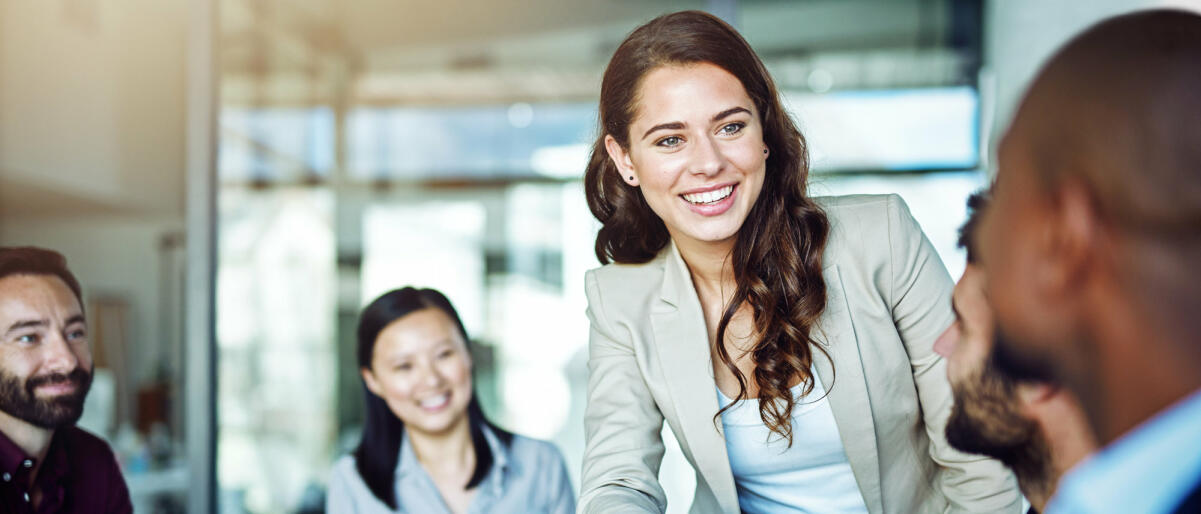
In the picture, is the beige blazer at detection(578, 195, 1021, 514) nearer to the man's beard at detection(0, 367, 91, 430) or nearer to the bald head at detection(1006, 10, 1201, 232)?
the bald head at detection(1006, 10, 1201, 232)

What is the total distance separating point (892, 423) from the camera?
1.80 metres

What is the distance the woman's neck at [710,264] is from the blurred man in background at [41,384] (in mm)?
1273

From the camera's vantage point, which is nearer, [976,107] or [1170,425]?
[1170,425]

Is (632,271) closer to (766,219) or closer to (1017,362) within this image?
(766,219)

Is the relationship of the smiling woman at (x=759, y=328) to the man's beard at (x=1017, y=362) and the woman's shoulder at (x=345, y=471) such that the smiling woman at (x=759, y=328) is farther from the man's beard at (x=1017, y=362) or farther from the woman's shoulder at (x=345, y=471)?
the man's beard at (x=1017, y=362)

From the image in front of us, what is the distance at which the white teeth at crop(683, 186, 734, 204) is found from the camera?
1763 millimetres

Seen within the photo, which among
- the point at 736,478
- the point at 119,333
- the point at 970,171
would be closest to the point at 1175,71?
the point at 736,478

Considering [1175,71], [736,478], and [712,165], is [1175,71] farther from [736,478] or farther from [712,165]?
[736,478]

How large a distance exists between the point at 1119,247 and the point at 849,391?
993 mm

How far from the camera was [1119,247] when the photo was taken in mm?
825

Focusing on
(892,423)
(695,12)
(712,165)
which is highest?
(695,12)

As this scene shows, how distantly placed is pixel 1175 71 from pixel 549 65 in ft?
17.5

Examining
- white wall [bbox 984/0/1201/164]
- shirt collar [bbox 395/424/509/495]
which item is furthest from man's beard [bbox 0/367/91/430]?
white wall [bbox 984/0/1201/164]

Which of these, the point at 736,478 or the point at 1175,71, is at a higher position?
the point at 1175,71
